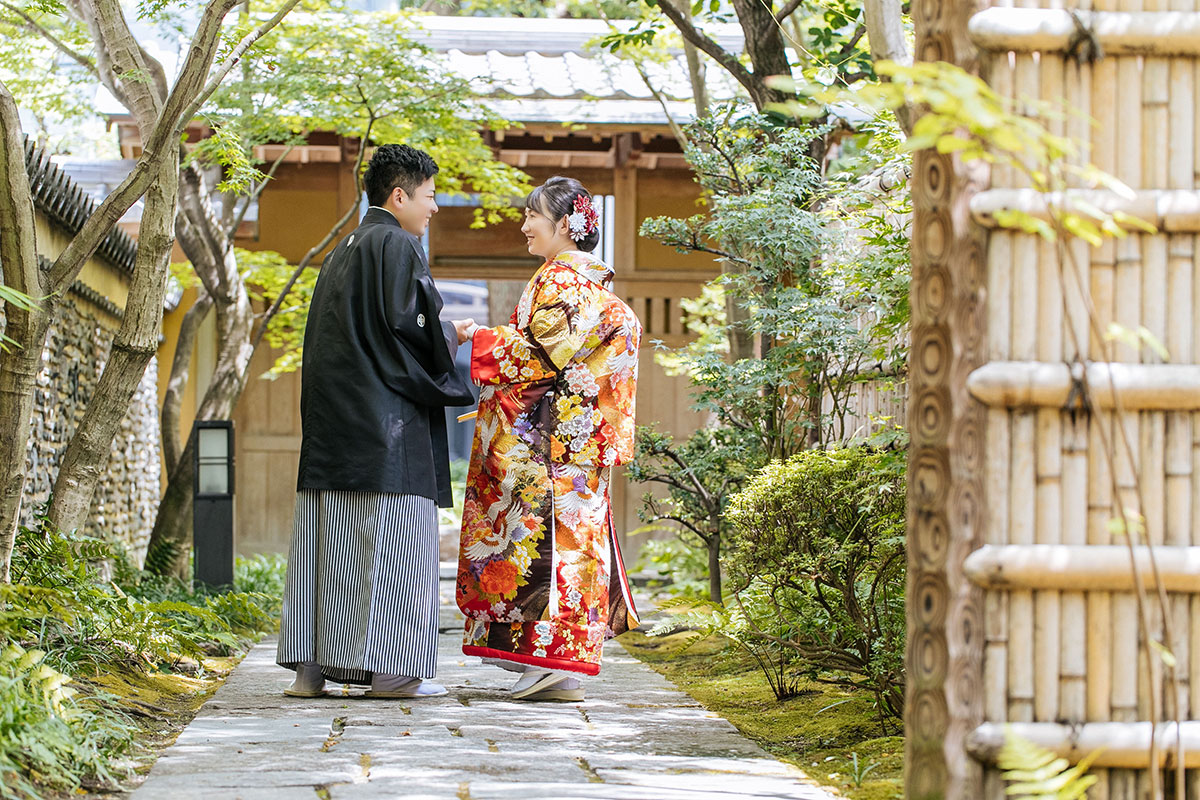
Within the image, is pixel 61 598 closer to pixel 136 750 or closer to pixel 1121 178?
pixel 136 750

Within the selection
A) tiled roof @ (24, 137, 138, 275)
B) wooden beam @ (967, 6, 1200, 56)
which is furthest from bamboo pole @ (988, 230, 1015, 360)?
tiled roof @ (24, 137, 138, 275)

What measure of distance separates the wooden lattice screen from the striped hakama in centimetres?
219

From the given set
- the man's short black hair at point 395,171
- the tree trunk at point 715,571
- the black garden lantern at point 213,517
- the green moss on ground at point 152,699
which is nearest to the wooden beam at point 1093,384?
the green moss on ground at point 152,699

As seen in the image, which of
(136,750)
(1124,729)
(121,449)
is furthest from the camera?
(121,449)

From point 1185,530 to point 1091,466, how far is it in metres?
0.21

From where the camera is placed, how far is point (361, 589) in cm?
409

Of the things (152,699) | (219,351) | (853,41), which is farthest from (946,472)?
(219,351)

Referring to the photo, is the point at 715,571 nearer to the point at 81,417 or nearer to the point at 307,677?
the point at 307,677

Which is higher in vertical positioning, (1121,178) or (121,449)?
(1121,178)

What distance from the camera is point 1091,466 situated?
2.25 m

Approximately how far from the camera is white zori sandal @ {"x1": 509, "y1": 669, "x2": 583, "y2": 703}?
4.25 meters

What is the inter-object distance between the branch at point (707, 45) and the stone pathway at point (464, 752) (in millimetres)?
3432

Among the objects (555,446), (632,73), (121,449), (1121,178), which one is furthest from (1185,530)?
(632,73)

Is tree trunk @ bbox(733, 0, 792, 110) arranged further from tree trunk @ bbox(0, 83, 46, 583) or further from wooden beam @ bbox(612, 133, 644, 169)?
wooden beam @ bbox(612, 133, 644, 169)
